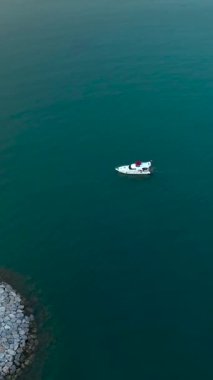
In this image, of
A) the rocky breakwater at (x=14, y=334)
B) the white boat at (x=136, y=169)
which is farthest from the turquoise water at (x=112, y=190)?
the rocky breakwater at (x=14, y=334)

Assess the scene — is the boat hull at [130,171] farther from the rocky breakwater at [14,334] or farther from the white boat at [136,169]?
the rocky breakwater at [14,334]

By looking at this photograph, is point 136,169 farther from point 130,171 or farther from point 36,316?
point 36,316

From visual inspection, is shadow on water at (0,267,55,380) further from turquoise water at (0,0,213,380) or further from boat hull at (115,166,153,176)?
boat hull at (115,166,153,176)

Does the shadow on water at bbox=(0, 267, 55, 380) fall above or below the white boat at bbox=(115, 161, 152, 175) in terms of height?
below

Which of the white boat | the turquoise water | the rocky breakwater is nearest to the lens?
the rocky breakwater

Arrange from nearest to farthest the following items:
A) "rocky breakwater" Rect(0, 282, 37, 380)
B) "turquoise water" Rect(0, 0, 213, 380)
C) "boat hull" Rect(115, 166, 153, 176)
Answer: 1. "rocky breakwater" Rect(0, 282, 37, 380)
2. "turquoise water" Rect(0, 0, 213, 380)
3. "boat hull" Rect(115, 166, 153, 176)

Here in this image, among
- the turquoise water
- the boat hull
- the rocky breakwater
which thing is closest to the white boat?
the boat hull

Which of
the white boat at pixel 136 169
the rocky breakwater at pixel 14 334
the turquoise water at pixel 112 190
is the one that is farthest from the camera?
the white boat at pixel 136 169

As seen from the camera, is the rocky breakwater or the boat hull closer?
the rocky breakwater
